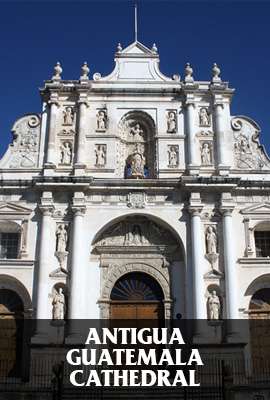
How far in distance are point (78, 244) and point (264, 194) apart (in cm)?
713

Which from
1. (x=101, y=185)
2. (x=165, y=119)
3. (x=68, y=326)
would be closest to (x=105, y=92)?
(x=165, y=119)

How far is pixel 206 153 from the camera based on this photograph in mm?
21500

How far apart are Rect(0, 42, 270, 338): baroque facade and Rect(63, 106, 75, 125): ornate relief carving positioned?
0.15ft

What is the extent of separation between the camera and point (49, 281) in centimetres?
1923

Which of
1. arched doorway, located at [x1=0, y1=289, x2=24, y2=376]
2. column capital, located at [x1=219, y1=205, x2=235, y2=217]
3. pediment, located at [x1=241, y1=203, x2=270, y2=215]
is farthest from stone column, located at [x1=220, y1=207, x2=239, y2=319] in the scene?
arched doorway, located at [x1=0, y1=289, x2=24, y2=376]

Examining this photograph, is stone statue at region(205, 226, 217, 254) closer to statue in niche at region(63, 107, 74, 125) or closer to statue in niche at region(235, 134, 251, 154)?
statue in niche at region(235, 134, 251, 154)

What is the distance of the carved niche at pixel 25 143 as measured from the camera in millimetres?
21250

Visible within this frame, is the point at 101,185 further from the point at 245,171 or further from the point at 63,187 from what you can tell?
the point at 245,171

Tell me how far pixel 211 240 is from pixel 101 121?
638 cm

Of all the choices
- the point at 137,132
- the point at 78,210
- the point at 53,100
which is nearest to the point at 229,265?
the point at 78,210

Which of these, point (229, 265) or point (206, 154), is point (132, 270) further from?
point (206, 154)

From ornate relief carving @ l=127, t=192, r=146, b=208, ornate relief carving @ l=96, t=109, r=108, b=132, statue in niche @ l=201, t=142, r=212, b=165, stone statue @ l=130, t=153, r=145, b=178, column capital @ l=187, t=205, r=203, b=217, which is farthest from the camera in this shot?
ornate relief carving @ l=96, t=109, r=108, b=132

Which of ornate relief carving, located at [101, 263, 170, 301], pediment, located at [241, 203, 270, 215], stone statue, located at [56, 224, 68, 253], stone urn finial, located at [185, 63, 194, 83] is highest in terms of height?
stone urn finial, located at [185, 63, 194, 83]

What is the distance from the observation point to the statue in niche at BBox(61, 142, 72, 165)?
2122cm
